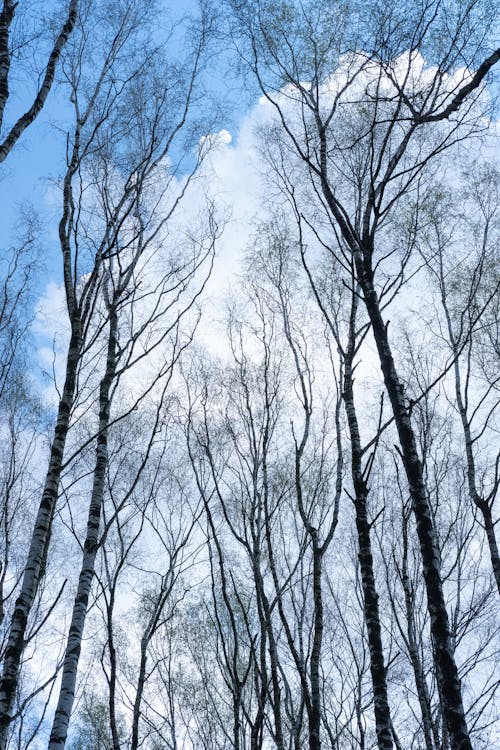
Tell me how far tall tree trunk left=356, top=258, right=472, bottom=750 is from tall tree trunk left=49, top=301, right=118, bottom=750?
2061 millimetres

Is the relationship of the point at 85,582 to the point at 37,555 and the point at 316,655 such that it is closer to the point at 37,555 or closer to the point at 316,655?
the point at 37,555

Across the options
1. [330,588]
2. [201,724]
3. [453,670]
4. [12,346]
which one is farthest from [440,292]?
[201,724]

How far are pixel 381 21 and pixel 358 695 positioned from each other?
9.60 metres

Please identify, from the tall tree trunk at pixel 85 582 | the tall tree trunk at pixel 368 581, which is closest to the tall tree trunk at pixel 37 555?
the tall tree trunk at pixel 85 582

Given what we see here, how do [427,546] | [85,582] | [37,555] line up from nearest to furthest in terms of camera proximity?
1. [427,546]
2. [37,555]
3. [85,582]

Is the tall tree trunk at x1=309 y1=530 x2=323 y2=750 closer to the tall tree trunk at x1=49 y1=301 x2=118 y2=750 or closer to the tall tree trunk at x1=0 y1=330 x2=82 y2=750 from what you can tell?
the tall tree trunk at x1=49 y1=301 x2=118 y2=750

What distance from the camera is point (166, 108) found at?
7.04 m

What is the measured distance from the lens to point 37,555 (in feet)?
13.7

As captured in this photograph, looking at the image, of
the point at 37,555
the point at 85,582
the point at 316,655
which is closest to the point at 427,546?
the point at 316,655

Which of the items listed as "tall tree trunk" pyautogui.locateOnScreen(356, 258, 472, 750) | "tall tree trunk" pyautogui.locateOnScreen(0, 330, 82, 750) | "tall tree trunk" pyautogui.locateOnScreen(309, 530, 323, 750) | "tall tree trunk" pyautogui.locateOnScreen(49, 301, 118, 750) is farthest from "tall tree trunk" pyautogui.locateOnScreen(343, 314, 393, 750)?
"tall tree trunk" pyautogui.locateOnScreen(0, 330, 82, 750)

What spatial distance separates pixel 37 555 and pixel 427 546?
2.83 m

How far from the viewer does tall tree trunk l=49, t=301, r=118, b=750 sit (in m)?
3.90

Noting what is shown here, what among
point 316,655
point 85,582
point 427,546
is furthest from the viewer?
point 316,655

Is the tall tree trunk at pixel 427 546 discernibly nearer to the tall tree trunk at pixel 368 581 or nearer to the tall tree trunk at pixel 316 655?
the tall tree trunk at pixel 368 581
